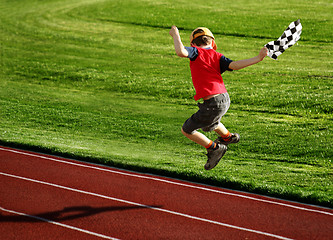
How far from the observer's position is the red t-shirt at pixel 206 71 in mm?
5656

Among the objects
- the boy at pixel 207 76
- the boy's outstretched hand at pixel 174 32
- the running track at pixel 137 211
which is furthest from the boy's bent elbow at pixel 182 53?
the running track at pixel 137 211

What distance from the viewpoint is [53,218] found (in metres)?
7.24

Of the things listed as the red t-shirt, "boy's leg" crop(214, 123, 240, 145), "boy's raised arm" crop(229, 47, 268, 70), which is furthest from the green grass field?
"boy's raised arm" crop(229, 47, 268, 70)

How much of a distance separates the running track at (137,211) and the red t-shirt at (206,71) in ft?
7.66

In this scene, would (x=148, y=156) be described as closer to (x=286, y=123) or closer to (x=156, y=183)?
(x=156, y=183)

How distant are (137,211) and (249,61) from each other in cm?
346

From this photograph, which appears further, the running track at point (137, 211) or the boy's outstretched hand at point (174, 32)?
the running track at point (137, 211)

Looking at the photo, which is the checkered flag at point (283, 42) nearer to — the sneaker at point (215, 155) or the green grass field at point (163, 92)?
the sneaker at point (215, 155)

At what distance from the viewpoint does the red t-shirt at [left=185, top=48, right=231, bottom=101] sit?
223 inches

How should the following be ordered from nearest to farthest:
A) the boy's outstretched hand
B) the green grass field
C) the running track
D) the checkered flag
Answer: the checkered flag, the boy's outstretched hand, the running track, the green grass field

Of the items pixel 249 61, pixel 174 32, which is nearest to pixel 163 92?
pixel 174 32

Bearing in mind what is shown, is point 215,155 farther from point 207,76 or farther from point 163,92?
point 163,92

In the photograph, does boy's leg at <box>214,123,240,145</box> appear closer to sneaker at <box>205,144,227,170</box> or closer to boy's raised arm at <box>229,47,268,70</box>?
sneaker at <box>205,144,227,170</box>

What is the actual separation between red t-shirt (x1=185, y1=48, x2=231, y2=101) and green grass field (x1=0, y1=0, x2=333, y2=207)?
10.5 feet
